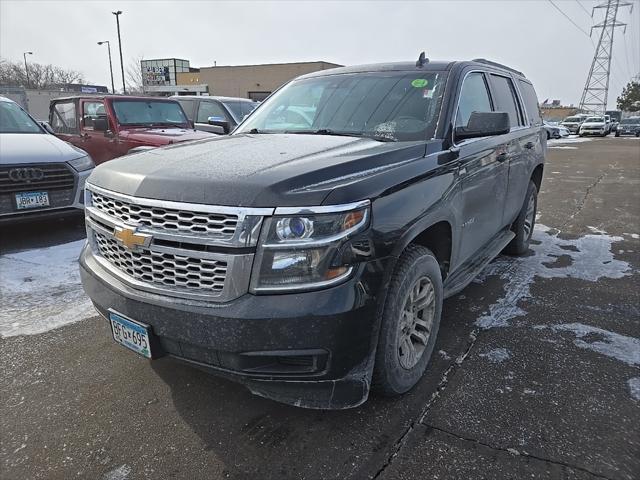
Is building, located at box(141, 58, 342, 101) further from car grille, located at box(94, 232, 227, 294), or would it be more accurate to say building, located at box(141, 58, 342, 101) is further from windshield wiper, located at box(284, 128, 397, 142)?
car grille, located at box(94, 232, 227, 294)

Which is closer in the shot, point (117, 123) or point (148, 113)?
point (117, 123)

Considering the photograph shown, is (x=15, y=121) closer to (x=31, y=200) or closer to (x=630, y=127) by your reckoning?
(x=31, y=200)

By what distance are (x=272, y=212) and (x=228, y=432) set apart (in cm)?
121

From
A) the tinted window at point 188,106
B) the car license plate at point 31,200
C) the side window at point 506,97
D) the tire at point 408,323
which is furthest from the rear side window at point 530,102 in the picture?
the tinted window at point 188,106

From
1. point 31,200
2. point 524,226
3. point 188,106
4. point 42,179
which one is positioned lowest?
point 524,226

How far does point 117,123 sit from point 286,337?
7.27 m

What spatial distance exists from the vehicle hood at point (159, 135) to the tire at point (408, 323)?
532cm

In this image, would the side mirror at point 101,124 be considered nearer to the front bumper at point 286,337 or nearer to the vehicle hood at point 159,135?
the vehicle hood at point 159,135

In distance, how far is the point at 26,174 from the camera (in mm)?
5379

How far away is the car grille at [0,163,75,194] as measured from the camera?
522 centimetres

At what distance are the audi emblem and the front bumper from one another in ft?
13.3

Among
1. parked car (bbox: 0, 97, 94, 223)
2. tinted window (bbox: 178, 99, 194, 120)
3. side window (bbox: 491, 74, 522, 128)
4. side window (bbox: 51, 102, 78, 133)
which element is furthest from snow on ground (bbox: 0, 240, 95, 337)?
tinted window (bbox: 178, 99, 194, 120)

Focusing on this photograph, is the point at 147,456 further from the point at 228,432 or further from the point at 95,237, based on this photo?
the point at 95,237

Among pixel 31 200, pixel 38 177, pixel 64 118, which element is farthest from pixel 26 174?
pixel 64 118
